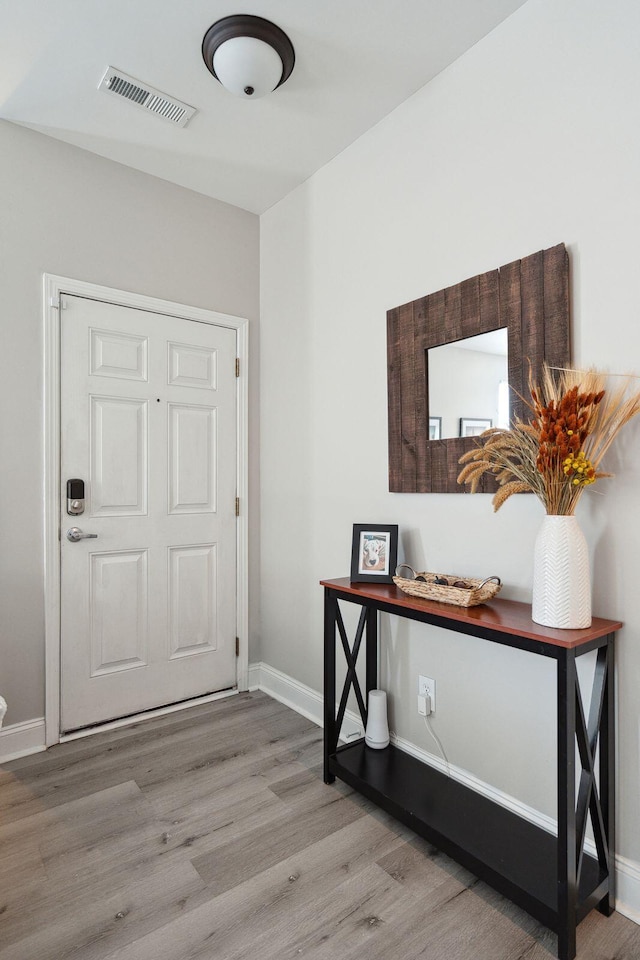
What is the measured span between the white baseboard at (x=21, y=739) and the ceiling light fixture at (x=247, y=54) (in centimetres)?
266

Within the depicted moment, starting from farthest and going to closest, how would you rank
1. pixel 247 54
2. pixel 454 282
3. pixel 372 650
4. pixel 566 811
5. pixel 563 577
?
1. pixel 372 650
2. pixel 454 282
3. pixel 247 54
4. pixel 563 577
5. pixel 566 811

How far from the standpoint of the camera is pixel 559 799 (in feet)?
4.32

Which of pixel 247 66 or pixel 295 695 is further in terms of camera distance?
pixel 295 695

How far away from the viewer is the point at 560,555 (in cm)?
144

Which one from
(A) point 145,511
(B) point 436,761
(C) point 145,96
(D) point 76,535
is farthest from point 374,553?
(C) point 145,96

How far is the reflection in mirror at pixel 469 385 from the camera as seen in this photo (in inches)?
70.1

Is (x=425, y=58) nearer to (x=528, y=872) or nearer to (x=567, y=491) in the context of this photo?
(x=567, y=491)

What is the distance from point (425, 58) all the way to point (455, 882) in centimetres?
270

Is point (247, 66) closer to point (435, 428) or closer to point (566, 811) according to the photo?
point (435, 428)

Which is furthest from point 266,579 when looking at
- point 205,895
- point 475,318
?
point 475,318

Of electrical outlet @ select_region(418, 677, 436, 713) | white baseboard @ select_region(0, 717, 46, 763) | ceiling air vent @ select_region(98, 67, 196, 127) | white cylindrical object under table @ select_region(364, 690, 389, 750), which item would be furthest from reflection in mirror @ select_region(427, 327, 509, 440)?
white baseboard @ select_region(0, 717, 46, 763)

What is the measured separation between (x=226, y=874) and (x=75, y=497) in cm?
161

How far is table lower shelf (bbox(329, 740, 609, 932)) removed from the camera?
141cm

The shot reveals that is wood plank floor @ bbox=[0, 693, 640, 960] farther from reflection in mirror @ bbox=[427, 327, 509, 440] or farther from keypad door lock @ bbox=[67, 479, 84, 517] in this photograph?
reflection in mirror @ bbox=[427, 327, 509, 440]
